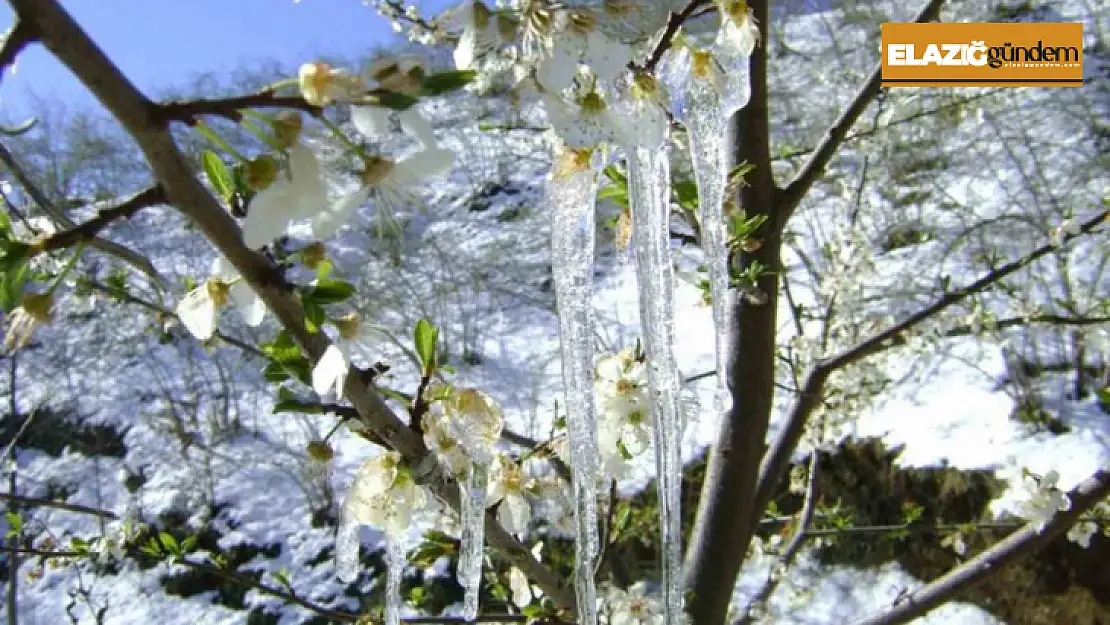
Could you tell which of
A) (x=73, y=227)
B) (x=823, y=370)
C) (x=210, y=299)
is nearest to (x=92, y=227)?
(x=73, y=227)

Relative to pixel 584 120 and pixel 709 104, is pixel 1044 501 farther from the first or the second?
pixel 584 120

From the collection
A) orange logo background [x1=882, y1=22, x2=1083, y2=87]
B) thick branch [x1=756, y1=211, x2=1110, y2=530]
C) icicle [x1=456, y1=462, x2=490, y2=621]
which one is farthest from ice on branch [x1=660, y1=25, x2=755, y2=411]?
orange logo background [x1=882, y1=22, x2=1083, y2=87]

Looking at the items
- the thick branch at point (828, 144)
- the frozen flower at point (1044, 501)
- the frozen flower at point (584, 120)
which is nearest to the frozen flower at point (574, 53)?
the frozen flower at point (584, 120)

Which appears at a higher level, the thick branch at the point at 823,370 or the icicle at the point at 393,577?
the thick branch at the point at 823,370

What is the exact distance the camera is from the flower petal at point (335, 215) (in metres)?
0.40

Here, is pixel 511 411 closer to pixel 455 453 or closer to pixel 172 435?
pixel 172 435

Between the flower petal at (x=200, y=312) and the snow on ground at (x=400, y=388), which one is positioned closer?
the flower petal at (x=200, y=312)

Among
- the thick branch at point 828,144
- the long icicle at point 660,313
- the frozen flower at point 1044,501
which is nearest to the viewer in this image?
the long icicle at point 660,313

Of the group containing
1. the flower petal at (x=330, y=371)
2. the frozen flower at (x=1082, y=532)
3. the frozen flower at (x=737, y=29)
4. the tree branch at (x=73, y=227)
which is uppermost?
the frozen flower at (x=737, y=29)

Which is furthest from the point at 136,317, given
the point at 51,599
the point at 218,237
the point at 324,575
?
the point at 218,237

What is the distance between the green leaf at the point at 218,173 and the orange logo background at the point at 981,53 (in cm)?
100

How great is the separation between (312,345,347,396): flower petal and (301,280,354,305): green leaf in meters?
0.03

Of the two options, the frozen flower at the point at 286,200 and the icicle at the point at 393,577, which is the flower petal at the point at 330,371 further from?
the icicle at the point at 393,577

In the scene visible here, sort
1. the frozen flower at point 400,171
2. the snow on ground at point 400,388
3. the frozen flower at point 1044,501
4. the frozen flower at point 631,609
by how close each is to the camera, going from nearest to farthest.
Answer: the frozen flower at point 400,171 → the frozen flower at point 631,609 → the frozen flower at point 1044,501 → the snow on ground at point 400,388
